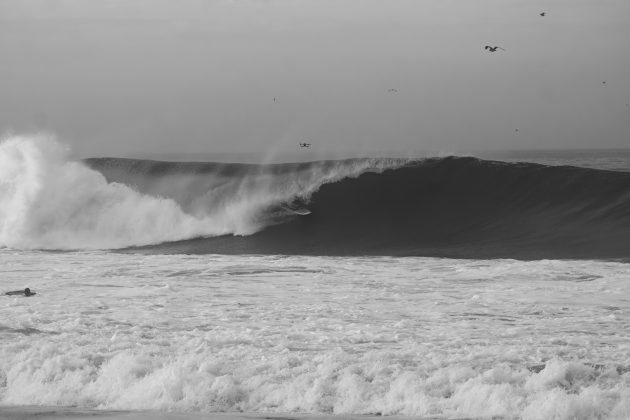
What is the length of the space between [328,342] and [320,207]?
14.0 metres

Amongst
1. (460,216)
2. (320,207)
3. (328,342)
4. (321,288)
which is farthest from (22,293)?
(460,216)

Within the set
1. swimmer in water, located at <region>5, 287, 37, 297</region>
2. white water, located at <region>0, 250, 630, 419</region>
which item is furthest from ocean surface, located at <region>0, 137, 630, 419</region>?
swimmer in water, located at <region>5, 287, 37, 297</region>

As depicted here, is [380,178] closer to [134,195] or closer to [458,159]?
[458,159]

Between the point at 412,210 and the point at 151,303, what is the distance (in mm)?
12459

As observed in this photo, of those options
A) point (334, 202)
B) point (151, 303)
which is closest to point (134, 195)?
point (334, 202)

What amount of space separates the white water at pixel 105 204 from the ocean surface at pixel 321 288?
0.06 meters

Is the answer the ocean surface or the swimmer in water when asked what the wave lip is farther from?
the swimmer in water

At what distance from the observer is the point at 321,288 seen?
40.7 feet

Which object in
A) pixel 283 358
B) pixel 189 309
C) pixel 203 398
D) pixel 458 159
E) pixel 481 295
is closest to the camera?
pixel 203 398

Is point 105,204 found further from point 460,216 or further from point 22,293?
point 22,293

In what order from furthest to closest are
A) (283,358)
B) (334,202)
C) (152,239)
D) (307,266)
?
(334,202), (152,239), (307,266), (283,358)

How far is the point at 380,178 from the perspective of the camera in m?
24.3

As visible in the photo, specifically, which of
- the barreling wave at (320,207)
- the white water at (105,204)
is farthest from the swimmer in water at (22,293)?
the white water at (105,204)

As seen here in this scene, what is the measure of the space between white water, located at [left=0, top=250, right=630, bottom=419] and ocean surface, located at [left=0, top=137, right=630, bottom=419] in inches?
1.0
